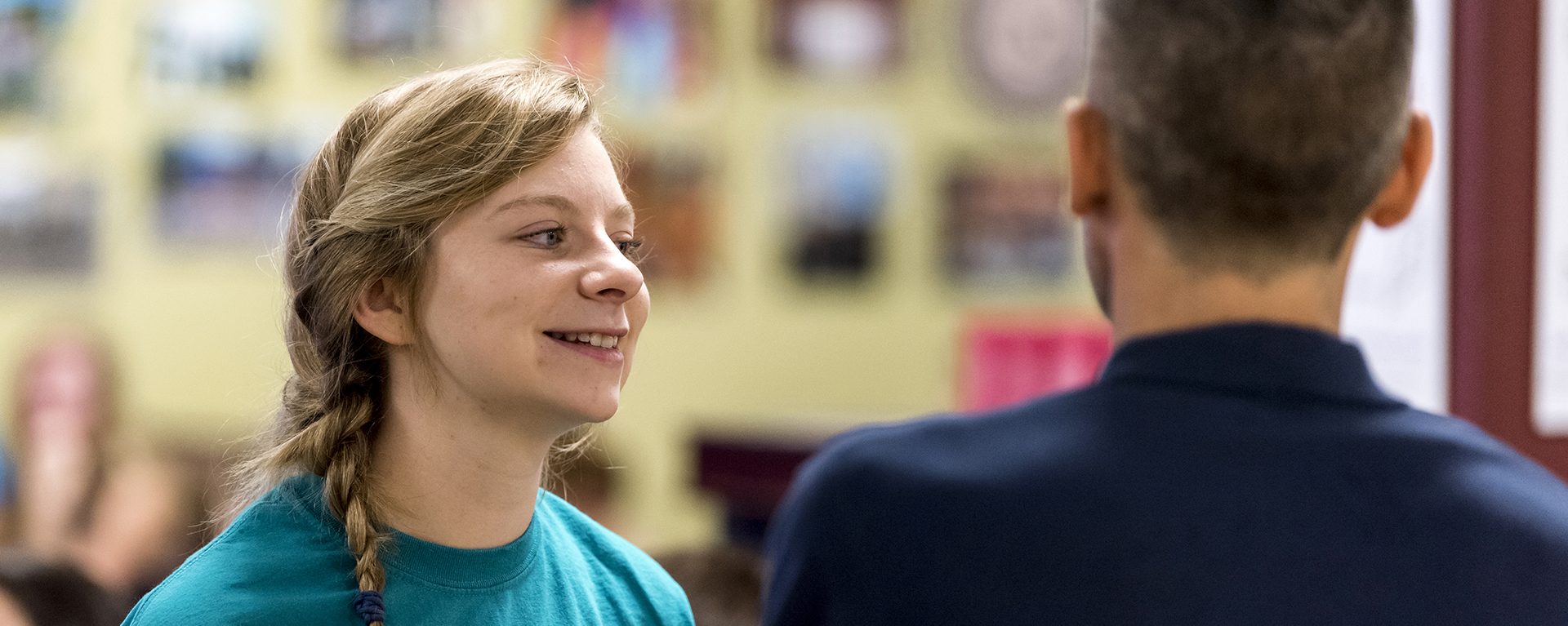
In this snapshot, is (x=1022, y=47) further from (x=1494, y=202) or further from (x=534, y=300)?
(x=534, y=300)

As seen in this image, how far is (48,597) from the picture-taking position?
177 centimetres

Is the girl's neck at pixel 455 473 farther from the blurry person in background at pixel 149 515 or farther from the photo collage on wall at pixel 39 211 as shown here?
the photo collage on wall at pixel 39 211

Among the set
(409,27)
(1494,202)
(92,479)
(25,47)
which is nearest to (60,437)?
(92,479)

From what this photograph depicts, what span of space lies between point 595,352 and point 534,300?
0.07 metres

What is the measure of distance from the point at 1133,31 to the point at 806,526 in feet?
1.16

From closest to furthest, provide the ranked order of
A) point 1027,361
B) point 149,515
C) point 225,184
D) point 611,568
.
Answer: point 611,568 < point 1027,361 < point 149,515 < point 225,184

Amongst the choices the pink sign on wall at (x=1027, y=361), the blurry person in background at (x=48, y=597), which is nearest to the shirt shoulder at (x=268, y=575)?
the blurry person in background at (x=48, y=597)

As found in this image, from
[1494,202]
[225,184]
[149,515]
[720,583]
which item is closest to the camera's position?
[720,583]

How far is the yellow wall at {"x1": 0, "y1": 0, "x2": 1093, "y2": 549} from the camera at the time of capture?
13.8 feet

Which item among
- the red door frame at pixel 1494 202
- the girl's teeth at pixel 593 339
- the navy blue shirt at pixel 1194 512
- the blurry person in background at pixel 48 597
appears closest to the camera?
the navy blue shirt at pixel 1194 512

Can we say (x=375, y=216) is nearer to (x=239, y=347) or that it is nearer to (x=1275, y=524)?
(x=1275, y=524)

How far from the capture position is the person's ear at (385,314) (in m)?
1.19

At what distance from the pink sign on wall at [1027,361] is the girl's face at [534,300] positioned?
2.10 m

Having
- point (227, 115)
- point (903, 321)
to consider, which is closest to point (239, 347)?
point (227, 115)
